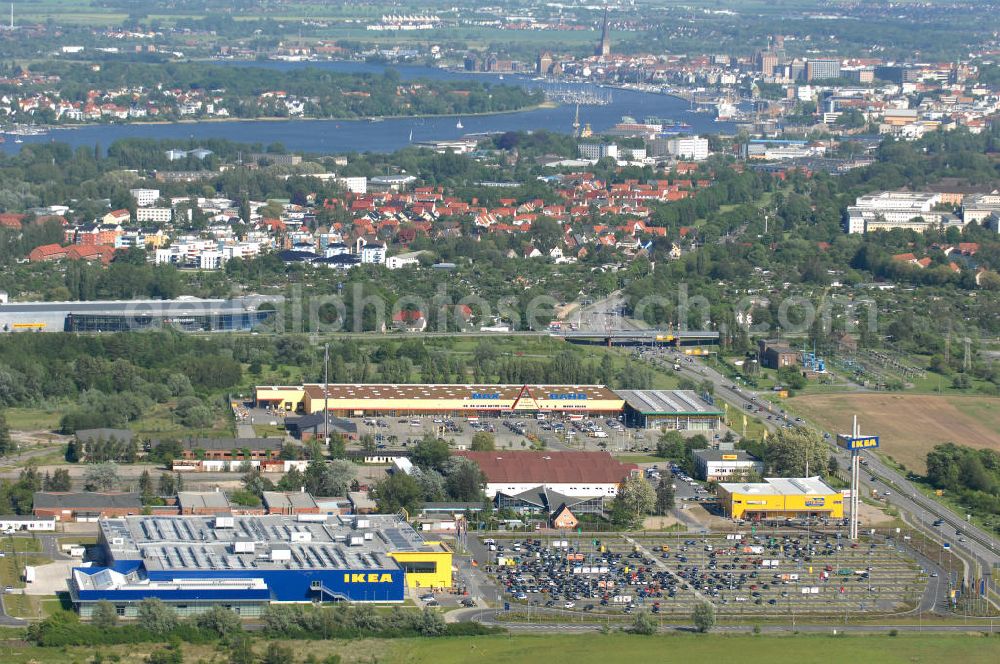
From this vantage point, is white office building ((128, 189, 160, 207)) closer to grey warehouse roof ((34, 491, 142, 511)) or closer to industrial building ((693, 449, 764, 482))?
industrial building ((693, 449, 764, 482))

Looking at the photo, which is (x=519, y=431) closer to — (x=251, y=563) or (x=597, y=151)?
(x=251, y=563)

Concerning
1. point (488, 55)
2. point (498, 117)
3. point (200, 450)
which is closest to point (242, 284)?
point (200, 450)

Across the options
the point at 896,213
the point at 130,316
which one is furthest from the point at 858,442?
the point at 896,213

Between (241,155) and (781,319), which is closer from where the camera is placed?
(781,319)

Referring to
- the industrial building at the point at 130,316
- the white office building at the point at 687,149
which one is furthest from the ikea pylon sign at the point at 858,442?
the white office building at the point at 687,149

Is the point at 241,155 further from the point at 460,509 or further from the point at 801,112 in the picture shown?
the point at 460,509

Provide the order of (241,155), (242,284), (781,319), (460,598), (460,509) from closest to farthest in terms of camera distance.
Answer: (460,598), (460,509), (781,319), (242,284), (241,155)

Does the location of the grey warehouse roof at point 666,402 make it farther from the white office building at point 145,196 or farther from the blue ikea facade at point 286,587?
the white office building at point 145,196

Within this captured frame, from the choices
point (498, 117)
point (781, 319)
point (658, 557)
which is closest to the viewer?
point (658, 557)
